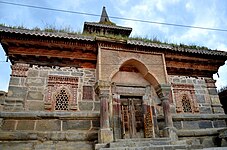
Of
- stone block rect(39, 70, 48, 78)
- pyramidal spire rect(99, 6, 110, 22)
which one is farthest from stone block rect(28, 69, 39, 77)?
pyramidal spire rect(99, 6, 110, 22)

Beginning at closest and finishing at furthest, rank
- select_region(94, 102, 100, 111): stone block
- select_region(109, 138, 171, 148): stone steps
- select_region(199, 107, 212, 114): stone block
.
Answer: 1. select_region(109, 138, 171, 148): stone steps
2. select_region(94, 102, 100, 111): stone block
3. select_region(199, 107, 212, 114): stone block

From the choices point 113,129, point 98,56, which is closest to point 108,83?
point 98,56

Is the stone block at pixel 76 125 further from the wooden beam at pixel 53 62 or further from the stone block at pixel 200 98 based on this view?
the stone block at pixel 200 98

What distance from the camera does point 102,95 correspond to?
6.12 m

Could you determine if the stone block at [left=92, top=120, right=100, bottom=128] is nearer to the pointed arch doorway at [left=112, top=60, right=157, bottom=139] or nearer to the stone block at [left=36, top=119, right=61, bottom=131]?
the pointed arch doorway at [left=112, top=60, right=157, bottom=139]

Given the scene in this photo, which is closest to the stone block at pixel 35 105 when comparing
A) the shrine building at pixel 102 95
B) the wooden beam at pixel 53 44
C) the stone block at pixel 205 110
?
the shrine building at pixel 102 95

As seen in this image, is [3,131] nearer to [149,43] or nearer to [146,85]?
[146,85]

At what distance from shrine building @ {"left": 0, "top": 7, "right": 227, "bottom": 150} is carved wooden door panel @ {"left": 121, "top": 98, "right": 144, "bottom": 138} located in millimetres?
32

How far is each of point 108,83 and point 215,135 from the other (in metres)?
4.32

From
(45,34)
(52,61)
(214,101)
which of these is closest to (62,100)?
(52,61)

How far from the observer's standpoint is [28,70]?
6391 mm

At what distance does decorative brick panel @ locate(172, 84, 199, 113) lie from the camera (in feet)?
24.0

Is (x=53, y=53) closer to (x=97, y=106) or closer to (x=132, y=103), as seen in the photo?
(x=97, y=106)

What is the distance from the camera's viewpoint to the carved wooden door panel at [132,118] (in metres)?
6.39
